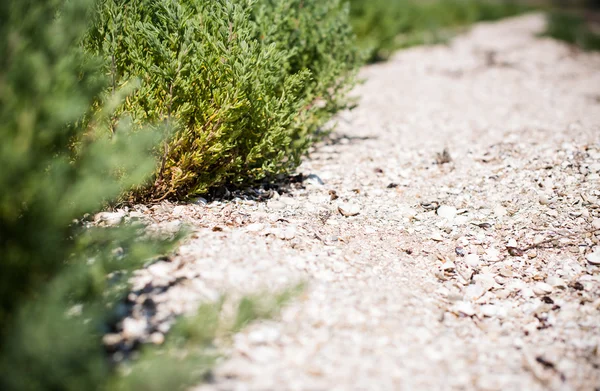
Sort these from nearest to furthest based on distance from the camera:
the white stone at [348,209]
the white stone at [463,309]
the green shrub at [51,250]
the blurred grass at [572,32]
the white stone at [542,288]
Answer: the green shrub at [51,250], the white stone at [463,309], the white stone at [542,288], the white stone at [348,209], the blurred grass at [572,32]

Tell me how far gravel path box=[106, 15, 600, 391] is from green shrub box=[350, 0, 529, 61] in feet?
5.29

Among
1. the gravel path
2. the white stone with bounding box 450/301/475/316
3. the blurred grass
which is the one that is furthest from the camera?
the blurred grass

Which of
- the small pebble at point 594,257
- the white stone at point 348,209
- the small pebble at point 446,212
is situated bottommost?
the small pebble at point 594,257

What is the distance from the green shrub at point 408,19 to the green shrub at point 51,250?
3646 millimetres

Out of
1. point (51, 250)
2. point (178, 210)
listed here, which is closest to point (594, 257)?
point (178, 210)

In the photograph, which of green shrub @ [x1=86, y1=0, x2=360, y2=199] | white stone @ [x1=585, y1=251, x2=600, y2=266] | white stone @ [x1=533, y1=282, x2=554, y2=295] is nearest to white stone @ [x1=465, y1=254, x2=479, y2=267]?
white stone @ [x1=533, y1=282, x2=554, y2=295]

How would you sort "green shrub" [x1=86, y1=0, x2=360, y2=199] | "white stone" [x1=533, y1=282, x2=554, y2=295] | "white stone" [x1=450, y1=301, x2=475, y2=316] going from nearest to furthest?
"white stone" [x1=450, y1=301, x2=475, y2=316], "white stone" [x1=533, y1=282, x2=554, y2=295], "green shrub" [x1=86, y1=0, x2=360, y2=199]

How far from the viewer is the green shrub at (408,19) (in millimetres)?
8391

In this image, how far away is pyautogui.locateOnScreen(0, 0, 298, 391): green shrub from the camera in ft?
5.28

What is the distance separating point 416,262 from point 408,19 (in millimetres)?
8759

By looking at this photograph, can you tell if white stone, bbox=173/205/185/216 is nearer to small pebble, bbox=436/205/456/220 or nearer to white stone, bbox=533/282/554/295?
small pebble, bbox=436/205/456/220

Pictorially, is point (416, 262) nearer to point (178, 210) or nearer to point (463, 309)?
point (463, 309)

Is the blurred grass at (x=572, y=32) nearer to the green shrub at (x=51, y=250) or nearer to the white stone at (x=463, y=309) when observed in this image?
the white stone at (x=463, y=309)

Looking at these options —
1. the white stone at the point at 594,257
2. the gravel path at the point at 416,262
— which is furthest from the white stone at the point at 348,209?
the white stone at the point at 594,257
